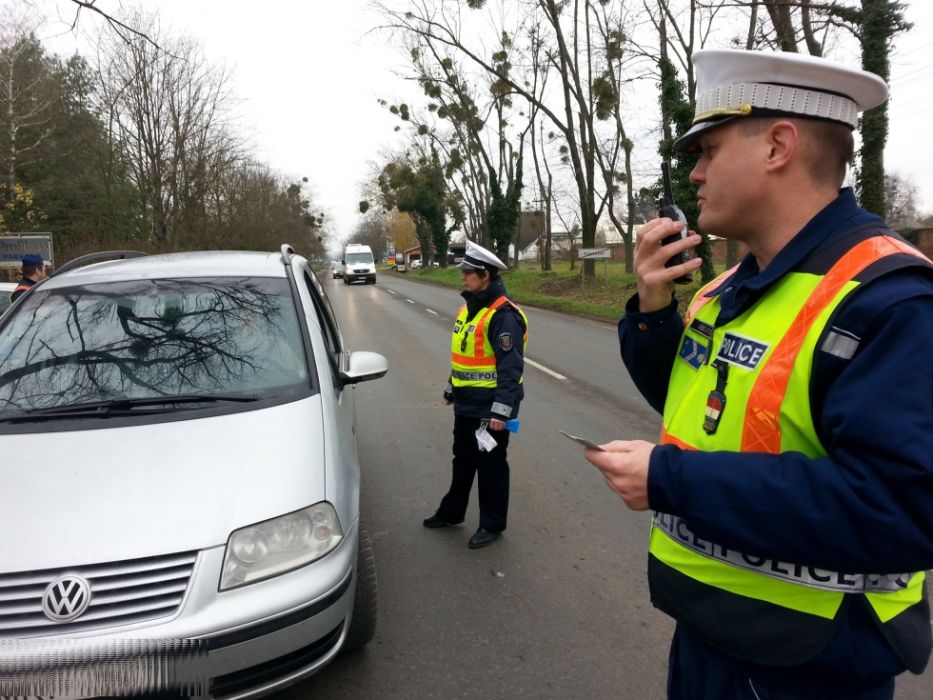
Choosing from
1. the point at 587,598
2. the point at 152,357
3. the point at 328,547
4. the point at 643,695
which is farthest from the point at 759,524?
the point at 152,357

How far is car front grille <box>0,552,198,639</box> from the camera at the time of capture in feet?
5.95

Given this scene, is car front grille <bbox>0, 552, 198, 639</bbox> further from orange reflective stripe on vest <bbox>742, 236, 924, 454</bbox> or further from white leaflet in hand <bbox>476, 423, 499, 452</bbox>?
white leaflet in hand <bbox>476, 423, 499, 452</bbox>

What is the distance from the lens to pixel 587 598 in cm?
321

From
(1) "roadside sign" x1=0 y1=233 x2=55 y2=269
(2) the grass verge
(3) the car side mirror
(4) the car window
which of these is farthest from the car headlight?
(1) "roadside sign" x1=0 y1=233 x2=55 y2=269

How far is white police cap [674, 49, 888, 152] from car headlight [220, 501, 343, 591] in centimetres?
180

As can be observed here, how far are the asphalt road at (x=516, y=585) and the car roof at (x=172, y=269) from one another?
1866mm

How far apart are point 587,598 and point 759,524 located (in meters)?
2.41

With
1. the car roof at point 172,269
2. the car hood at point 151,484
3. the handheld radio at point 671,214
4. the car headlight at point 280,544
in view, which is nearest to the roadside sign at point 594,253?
the car roof at point 172,269

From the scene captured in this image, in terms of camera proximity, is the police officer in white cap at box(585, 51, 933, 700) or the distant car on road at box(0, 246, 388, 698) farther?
the distant car on road at box(0, 246, 388, 698)

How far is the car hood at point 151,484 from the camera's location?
1944mm

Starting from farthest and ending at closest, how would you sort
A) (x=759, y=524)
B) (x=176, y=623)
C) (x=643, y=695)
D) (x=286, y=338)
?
(x=286, y=338), (x=643, y=695), (x=176, y=623), (x=759, y=524)

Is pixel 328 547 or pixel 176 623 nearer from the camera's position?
pixel 176 623

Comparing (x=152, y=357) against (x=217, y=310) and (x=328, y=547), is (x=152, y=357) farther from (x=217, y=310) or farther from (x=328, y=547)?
(x=328, y=547)

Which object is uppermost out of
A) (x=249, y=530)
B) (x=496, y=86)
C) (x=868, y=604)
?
(x=496, y=86)
